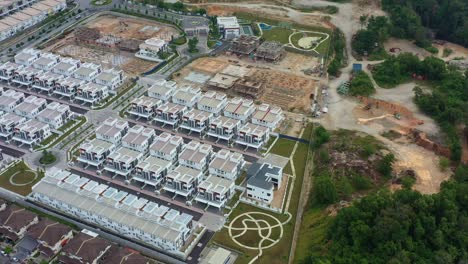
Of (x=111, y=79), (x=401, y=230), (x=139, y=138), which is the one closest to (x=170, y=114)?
(x=139, y=138)

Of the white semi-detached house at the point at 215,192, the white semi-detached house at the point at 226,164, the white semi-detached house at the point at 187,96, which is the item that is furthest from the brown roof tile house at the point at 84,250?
the white semi-detached house at the point at 187,96

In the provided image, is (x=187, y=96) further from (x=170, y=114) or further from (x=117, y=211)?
(x=117, y=211)

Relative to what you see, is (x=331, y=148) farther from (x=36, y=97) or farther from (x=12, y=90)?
(x=12, y=90)

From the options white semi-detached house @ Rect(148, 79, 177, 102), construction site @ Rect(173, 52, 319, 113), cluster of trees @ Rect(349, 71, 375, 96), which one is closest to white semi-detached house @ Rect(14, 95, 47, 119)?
white semi-detached house @ Rect(148, 79, 177, 102)

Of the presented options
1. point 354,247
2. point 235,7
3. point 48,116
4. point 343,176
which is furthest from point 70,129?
point 235,7

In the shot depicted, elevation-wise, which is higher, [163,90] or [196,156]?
[163,90]

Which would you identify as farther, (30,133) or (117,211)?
(30,133)

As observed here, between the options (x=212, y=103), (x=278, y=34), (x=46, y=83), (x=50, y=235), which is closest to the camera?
(x=50, y=235)
